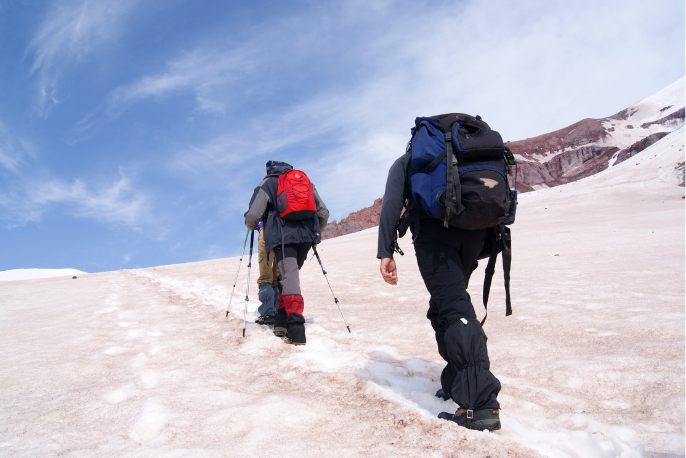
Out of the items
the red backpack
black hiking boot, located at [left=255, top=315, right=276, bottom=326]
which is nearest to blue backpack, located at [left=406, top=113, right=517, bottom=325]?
the red backpack

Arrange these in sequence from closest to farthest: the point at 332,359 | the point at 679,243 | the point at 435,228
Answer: the point at 435,228 < the point at 332,359 < the point at 679,243

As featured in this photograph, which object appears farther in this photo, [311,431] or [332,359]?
[332,359]

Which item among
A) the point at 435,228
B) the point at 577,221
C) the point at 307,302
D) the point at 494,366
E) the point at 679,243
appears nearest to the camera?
the point at 435,228

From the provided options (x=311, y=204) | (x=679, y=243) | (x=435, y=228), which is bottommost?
(x=679, y=243)

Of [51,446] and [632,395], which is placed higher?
[51,446]

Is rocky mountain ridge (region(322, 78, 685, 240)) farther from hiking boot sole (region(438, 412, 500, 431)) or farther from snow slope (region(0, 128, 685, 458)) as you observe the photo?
hiking boot sole (region(438, 412, 500, 431))

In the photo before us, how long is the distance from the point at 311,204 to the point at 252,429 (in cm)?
286

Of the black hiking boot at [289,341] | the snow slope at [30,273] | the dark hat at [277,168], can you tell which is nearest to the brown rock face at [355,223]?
the snow slope at [30,273]

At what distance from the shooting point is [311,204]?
4.75 m

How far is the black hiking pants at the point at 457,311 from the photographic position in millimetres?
2301

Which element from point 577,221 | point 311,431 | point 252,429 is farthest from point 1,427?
point 577,221

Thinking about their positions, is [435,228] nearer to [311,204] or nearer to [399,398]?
[399,398]

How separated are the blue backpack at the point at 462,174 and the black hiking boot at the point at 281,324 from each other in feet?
9.47

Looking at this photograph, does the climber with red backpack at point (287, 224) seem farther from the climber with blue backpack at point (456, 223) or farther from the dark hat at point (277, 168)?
the climber with blue backpack at point (456, 223)
